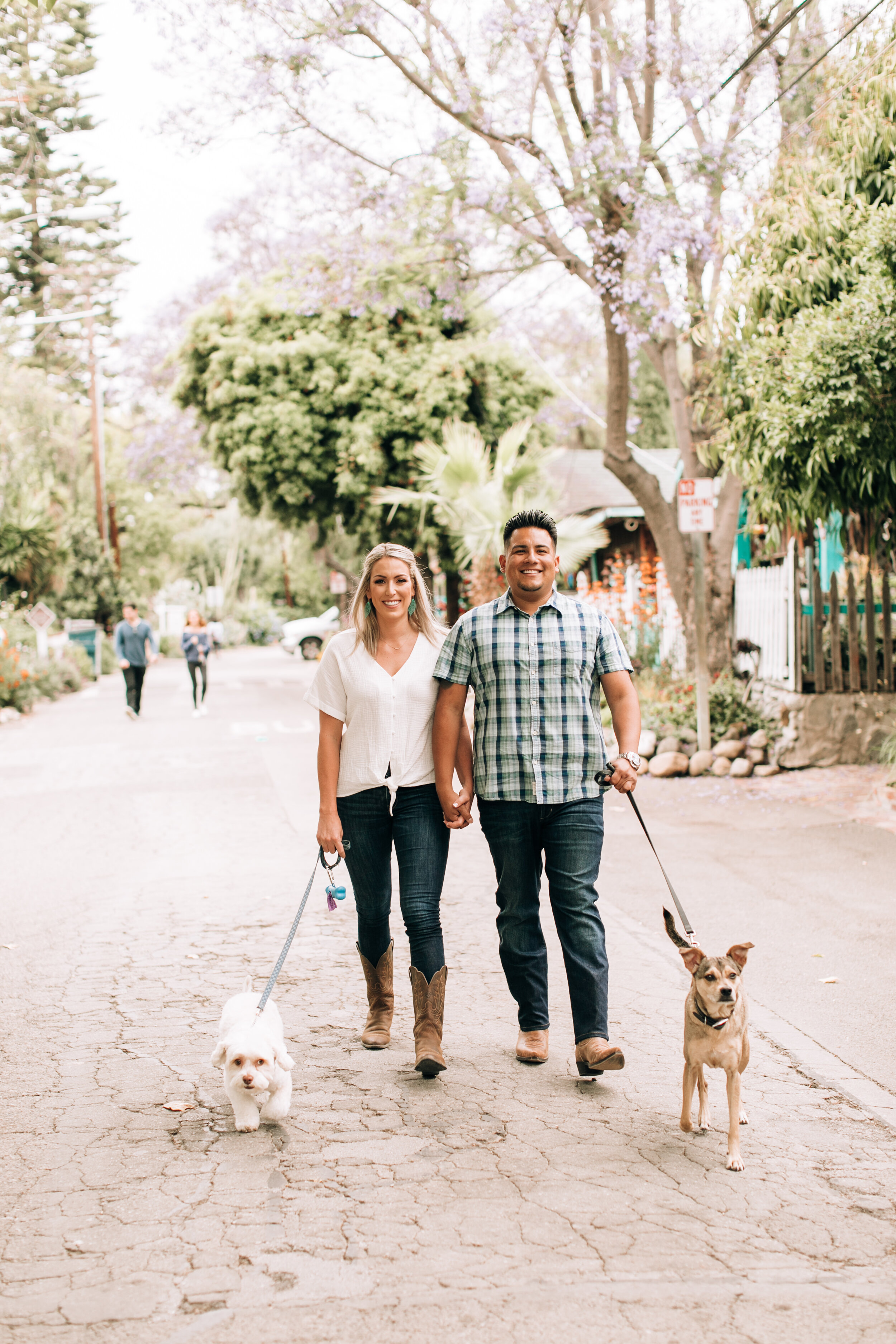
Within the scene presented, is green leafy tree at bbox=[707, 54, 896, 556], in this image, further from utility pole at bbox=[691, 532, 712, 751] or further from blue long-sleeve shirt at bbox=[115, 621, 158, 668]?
blue long-sleeve shirt at bbox=[115, 621, 158, 668]

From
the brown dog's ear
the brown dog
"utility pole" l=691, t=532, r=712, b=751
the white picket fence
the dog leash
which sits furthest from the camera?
the white picket fence

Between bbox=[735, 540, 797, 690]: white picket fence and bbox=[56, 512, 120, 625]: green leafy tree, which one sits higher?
bbox=[56, 512, 120, 625]: green leafy tree

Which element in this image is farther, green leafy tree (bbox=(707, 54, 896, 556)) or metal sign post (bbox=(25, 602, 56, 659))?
metal sign post (bbox=(25, 602, 56, 659))

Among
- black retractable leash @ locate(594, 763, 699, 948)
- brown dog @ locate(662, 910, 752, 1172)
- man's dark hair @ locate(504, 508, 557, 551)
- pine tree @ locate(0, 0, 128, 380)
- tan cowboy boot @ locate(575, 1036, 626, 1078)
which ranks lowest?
tan cowboy boot @ locate(575, 1036, 626, 1078)

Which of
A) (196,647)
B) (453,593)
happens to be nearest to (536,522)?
(196,647)

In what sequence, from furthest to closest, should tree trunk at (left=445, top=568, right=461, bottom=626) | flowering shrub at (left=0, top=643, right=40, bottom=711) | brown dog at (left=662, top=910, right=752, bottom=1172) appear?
1. tree trunk at (left=445, top=568, right=461, bottom=626)
2. flowering shrub at (left=0, top=643, right=40, bottom=711)
3. brown dog at (left=662, top=910, right=752, bottom=1172)

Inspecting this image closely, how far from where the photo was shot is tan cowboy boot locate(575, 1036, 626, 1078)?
4.39 m

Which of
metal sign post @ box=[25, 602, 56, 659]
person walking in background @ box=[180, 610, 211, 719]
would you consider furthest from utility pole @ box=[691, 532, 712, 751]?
metal sign post @ box=[25, 602, 56, 659]

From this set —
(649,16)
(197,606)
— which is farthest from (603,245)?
(197,606)

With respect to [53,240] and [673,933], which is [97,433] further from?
[673,933]

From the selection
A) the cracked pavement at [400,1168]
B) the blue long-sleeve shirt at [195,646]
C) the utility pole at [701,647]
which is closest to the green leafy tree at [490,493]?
the utility pole at [701,647]

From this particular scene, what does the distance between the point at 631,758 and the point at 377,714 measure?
3.04 feet

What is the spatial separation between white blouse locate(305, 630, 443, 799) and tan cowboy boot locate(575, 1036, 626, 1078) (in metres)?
1.07

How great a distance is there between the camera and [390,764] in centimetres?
464
